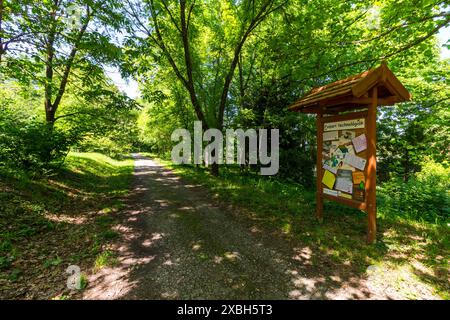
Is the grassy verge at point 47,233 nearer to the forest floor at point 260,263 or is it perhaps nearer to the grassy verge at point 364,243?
the forest floor at point 260,263

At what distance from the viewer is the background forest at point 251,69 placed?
258 inches

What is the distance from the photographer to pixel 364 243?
4.45m

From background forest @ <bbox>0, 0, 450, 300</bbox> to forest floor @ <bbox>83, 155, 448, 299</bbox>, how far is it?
6.61 ft

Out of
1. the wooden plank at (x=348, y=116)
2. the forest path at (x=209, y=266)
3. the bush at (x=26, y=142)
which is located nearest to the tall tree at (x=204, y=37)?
the bush at (x=26, y=142)

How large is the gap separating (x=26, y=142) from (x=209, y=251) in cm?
739

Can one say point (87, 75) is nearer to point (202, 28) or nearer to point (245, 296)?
point (202, 28)

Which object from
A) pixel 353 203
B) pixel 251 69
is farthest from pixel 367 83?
pixel 251 69

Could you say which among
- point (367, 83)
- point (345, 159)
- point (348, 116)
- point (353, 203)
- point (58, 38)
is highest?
point (58, 38)

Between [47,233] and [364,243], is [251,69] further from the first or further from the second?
[47,233]

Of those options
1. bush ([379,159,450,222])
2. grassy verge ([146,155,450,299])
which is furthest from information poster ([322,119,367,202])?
bush ([379,159,450,222])

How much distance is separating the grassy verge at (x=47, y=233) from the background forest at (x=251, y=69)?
A: 0.12 metres

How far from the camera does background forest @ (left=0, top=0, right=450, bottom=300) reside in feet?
21.5

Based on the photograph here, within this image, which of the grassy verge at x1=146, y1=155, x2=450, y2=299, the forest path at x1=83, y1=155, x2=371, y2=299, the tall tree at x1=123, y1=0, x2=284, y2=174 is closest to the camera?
the forest path at x1=83, y1=155, x2=371, y2=299

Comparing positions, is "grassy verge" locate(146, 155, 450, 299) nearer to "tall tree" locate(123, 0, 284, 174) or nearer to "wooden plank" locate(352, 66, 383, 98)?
"wooden plank" locate(352, 66, 383, 98)
